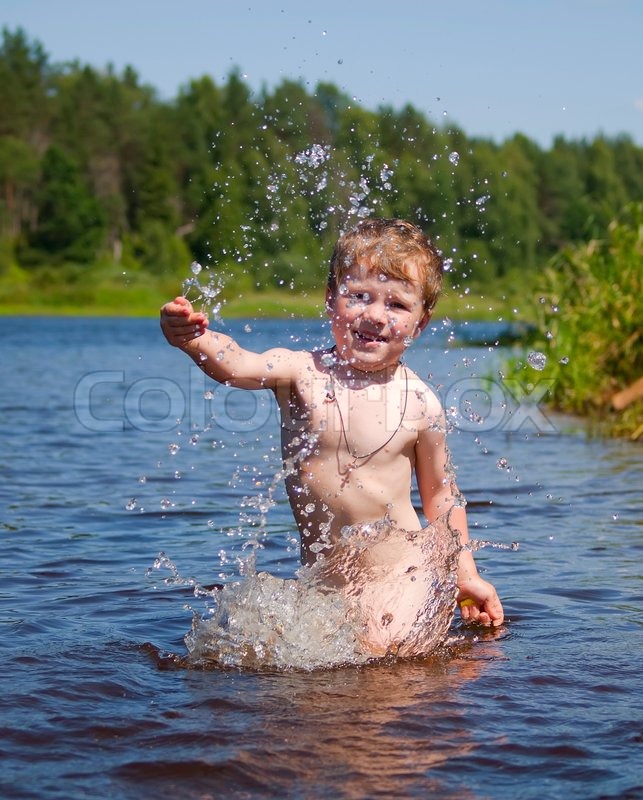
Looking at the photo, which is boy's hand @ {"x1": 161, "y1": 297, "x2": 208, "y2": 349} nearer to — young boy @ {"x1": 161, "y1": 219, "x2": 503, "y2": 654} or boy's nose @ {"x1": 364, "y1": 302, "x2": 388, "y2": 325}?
young boy @ {"x1": 161, "y1": 219, "x2": 503, "y2": 654}

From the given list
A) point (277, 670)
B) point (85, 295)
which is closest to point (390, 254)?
point (277, 670)

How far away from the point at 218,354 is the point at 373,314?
514mm

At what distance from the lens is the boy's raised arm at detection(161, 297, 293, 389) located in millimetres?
3383

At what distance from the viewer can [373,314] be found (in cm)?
375

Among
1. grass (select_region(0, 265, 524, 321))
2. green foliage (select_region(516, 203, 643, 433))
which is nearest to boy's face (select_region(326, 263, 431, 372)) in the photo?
green foliage (select_region(516, 203, 643, 433))

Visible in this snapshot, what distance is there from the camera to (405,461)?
391cm

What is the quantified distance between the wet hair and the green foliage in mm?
6015

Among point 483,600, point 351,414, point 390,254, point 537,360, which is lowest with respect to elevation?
point 483,600

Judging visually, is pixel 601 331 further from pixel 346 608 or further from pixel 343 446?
pixel 346 608

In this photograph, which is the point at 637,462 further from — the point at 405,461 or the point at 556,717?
the point at 556,717

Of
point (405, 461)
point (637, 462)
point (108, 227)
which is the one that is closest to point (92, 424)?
point (637, 462)

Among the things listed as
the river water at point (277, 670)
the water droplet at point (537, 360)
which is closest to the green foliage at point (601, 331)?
the river water at point (277, 670)

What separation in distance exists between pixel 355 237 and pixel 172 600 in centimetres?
155

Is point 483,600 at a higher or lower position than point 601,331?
lower
